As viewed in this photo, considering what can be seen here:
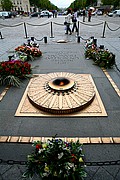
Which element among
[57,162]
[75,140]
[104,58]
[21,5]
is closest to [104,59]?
[104,58]

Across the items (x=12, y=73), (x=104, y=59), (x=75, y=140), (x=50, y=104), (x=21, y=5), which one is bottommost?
(x=75, y=140)

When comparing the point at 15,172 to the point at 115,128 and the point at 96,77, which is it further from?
the point at 96,77

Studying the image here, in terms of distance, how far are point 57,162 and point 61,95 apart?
2.17 meters

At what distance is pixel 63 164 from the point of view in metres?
2.16

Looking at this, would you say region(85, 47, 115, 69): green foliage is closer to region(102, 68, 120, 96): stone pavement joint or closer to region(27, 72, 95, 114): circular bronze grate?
region(102, 68, 120, 96): stone pavement joint

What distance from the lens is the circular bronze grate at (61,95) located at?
3.84 metres

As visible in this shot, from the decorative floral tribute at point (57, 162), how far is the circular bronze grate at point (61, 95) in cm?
152

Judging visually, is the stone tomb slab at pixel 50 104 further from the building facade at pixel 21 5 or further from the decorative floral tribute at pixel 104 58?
the building facade at pixel 21 5

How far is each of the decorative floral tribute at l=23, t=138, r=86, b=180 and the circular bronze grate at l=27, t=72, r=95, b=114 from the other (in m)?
1.52

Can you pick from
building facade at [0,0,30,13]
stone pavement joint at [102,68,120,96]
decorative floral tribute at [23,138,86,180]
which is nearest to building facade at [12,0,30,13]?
building facade at [0,0,30,13]

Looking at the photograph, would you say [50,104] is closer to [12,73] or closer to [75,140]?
[75,140]

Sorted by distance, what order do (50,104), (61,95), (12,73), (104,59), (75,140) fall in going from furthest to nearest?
(104,59), (12,73), (61,95), (50,104), (75,140)

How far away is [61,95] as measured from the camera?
4184 millimetres

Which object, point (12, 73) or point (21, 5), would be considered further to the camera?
point (21, 5)
